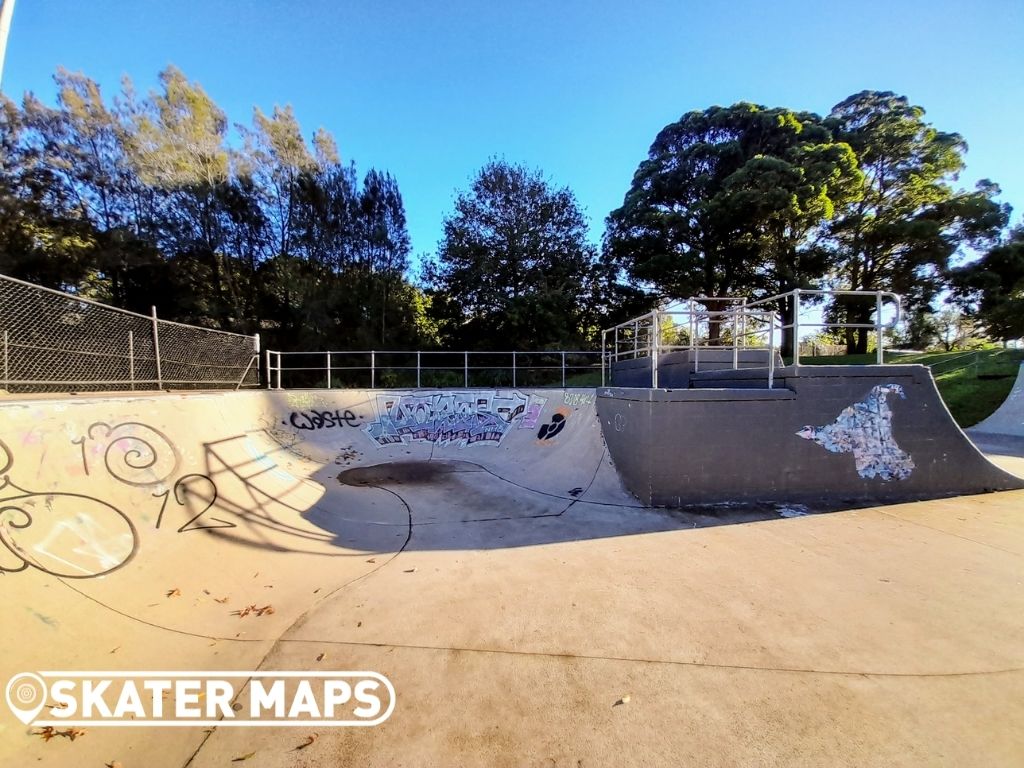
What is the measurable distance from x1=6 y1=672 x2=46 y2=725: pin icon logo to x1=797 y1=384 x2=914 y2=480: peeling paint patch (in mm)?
7291

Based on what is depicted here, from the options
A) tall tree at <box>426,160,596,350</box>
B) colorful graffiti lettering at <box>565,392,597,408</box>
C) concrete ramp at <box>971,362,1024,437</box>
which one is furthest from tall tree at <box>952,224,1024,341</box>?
colorful graffiti lettering at <box>565,392,597,408</box>

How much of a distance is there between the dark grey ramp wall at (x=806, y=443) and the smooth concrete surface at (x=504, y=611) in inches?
18.1

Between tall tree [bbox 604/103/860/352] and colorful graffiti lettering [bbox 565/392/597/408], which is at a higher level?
tall tree [bbox 604/103/860/352]

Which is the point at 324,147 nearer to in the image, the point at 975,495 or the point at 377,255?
the point at 377,255

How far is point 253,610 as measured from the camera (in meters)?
3.17

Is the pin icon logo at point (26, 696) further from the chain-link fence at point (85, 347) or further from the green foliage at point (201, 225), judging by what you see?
the green foliage at point (201, 225)

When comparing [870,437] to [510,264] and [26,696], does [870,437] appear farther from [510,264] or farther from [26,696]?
[510,264]

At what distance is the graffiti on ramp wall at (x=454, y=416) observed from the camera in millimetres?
9805

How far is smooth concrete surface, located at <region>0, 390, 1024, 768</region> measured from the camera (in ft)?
6.59

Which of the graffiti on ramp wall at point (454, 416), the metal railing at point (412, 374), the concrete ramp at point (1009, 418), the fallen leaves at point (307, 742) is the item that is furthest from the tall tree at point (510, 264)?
the fallen leaves at point (307, 742)

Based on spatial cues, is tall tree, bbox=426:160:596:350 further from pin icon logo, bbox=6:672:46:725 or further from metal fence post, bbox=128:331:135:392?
pin icon logo, bbox=6:672:46:725

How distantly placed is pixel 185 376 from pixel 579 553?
8.30 meters

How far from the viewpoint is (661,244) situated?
21.1 meters

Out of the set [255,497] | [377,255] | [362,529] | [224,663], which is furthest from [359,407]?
[377,255]
